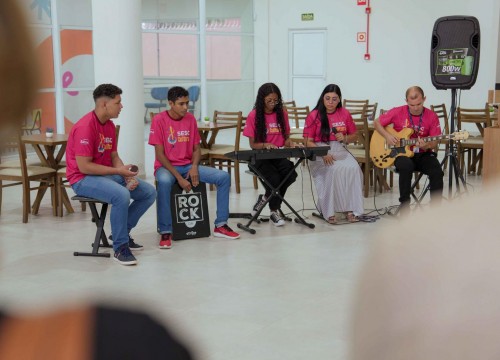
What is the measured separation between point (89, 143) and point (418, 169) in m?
3.00

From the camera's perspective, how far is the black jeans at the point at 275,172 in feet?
21.5

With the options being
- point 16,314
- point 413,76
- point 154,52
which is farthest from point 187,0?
point 16,314

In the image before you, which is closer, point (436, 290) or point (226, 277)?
point (436, 290)

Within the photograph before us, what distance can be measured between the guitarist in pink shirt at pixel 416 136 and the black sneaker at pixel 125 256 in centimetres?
251

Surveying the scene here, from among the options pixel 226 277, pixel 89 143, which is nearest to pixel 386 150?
pixel 226 277

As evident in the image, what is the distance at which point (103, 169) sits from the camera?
534 cm

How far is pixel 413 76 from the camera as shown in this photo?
13.1 metres

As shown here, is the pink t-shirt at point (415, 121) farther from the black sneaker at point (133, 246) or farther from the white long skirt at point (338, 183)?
the black sneaker at point (133, 246)

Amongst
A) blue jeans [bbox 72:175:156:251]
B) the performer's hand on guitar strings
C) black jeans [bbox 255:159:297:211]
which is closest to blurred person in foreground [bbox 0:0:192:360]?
blue jeans [bbox 72:175:156:251]

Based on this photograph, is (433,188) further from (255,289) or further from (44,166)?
(44,166)

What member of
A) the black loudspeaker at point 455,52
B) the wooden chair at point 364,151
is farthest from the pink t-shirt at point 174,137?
the black loudspeaker at point 455,52

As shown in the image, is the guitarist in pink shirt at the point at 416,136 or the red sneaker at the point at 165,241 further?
the guitarist in pink shirt at the point at 416,136

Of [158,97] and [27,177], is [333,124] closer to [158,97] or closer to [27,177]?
[27,177]

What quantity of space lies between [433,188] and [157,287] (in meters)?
2.82
